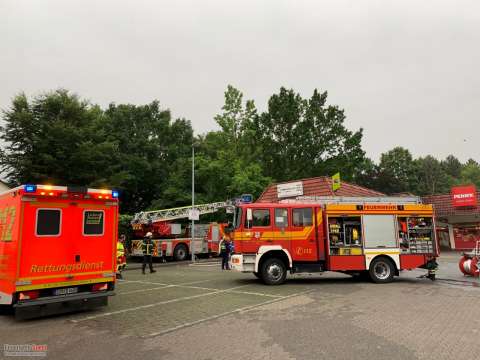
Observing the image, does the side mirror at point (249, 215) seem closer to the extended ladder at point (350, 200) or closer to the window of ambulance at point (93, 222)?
the extended ladder at point (350, 200)

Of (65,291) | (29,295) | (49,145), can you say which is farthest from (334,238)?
(49,145)

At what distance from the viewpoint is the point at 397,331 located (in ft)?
21.6

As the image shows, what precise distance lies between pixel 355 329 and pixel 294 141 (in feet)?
101

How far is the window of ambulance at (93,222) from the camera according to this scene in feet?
27.8

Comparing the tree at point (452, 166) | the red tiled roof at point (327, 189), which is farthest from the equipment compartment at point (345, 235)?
the tree at point (452, 166)

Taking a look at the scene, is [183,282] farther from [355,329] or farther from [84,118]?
[84,118]

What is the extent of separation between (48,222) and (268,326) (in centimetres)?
497

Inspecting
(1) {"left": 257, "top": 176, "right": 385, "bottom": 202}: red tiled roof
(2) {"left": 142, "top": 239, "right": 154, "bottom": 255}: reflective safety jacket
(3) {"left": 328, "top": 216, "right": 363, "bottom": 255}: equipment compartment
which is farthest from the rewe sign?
(2) {"left": 142, "top": 239, "right": 154, "bottom": 255}: reflective safety jacket

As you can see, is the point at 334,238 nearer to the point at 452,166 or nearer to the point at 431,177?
the point at 431,177

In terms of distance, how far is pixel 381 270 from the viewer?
1307 cm

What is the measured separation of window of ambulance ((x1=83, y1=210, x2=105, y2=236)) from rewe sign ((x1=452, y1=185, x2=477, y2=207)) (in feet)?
102

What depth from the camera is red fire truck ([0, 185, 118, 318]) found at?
754 centimetres

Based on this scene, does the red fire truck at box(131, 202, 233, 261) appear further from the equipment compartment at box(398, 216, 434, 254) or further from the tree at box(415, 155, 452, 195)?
the tree at box(415, 155, 452, 195)

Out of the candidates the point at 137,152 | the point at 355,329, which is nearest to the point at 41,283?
the point at 355,329
